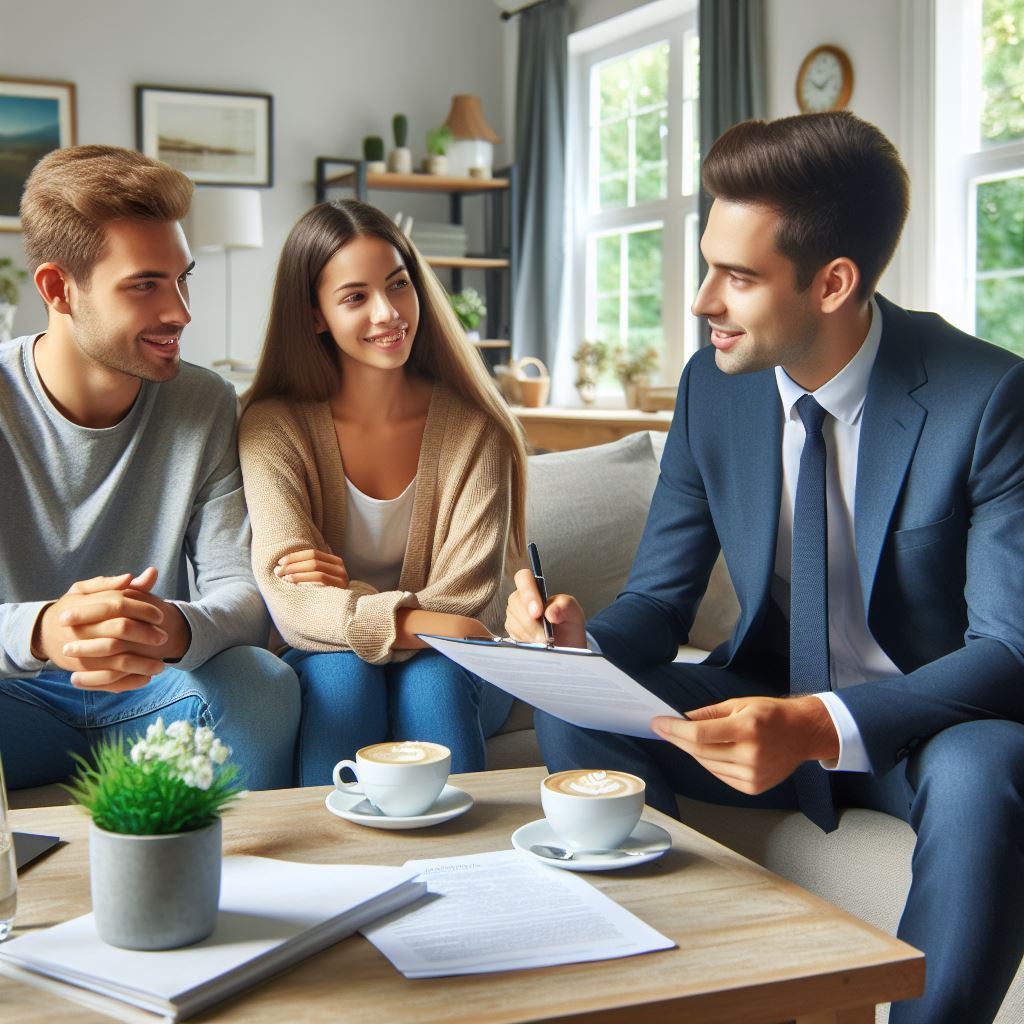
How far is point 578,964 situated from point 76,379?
1278 millimetres

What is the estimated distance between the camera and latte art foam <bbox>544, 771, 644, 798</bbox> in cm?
119

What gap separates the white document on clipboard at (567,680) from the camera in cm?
113

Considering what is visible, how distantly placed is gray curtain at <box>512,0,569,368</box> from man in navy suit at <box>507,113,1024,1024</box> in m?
4.33

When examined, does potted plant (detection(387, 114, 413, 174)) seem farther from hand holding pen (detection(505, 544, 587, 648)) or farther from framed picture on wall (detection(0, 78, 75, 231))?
hand holding pen (detection(505, 544, 587, 648))

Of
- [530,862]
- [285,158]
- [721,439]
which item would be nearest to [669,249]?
[285,158]

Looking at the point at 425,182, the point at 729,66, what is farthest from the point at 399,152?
the point at 729,66

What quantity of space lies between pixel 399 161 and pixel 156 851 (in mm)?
5319

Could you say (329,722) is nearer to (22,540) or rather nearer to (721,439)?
(22,540)

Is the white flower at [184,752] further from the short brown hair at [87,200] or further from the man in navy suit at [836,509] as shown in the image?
the short brown hair at [87,200]

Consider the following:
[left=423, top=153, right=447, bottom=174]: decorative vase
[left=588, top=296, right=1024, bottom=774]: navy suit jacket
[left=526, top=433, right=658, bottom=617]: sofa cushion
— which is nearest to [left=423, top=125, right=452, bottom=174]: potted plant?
[left=423, top=153, right=447, bottom=174]: decorative vase

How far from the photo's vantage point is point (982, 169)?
13.3 ft

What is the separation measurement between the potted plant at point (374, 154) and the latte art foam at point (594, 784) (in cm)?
500

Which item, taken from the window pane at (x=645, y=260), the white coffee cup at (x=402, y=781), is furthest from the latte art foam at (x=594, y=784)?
the window pane at (x=645, y=260)

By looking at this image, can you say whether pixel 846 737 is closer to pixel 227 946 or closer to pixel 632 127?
pixel 227 946
